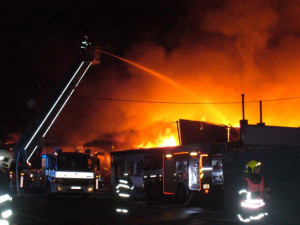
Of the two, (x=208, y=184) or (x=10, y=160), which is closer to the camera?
(x=10, y=160)

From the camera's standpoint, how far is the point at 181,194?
1630 cm

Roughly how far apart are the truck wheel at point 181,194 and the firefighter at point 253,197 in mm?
8682

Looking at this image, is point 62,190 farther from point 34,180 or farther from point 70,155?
point 34,180

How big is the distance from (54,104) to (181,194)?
662 centimetres

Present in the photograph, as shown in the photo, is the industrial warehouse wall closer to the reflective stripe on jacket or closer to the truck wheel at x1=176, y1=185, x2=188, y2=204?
the reflective stripe on jacket

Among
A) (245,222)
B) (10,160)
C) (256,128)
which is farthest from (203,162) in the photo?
(10,160)

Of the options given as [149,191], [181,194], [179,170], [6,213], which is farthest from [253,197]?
[149,191]

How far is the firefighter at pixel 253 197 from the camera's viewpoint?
282 inches

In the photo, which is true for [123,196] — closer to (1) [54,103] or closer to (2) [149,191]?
(2) [149,191]

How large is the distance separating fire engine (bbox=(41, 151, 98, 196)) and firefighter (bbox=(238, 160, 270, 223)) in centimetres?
1090

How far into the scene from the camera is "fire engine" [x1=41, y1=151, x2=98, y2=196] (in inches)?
671

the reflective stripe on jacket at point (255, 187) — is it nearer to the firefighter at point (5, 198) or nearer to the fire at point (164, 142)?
the firefighter at point (5, 198)

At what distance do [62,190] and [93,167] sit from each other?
67.7 inches

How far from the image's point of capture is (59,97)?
17.7 metres
